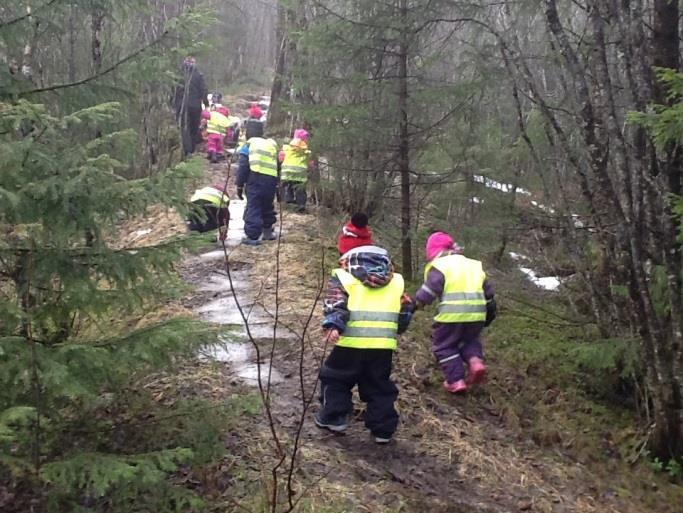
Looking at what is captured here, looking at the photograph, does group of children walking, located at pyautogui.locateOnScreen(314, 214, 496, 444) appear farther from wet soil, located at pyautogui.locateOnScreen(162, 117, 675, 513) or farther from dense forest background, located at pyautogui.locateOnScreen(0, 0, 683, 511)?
dense forest background, located at pyautogui.locateOnScreen(0, 0, 683, 511)

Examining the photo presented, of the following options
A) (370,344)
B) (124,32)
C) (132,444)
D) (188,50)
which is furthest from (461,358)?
(124,32)

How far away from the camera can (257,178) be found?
1016cm

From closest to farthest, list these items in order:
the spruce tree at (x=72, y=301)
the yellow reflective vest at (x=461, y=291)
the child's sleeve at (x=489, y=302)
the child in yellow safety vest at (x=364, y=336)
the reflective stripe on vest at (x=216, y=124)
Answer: the spruce tree at (x=72, y=301), the child in yellow safety vest at (x=364, y=336), the yellow reflective vest at (x=461, y=291), the child's sleeve at (x=489, y=302), the reflective stripe on vest at (x=216, y=124)

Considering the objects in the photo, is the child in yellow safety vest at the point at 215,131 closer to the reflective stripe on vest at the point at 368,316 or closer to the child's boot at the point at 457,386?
the child's boot at the point at 457,386

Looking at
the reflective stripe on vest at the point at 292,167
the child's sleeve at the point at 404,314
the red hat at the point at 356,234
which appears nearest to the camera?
the child's sleeve at the point at 404,314

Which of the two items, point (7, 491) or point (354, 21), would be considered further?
point (354, 21)

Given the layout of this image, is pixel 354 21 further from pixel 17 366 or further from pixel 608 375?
pixel 17 366

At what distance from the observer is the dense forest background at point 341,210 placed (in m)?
4.01

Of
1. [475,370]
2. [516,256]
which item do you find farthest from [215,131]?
[475,370]

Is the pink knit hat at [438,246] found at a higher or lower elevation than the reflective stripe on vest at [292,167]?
lower

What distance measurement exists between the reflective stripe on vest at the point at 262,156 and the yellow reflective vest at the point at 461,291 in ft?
14.0

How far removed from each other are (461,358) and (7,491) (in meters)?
3.96

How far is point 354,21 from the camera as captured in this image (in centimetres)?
853

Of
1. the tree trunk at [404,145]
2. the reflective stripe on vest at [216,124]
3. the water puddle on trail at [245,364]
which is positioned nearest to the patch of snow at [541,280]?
the tree trunk at [404,145]
